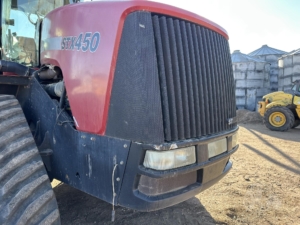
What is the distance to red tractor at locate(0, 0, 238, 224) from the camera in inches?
72.7

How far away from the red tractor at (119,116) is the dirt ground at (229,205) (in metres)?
0.94

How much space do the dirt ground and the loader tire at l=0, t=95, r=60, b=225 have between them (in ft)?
3.84

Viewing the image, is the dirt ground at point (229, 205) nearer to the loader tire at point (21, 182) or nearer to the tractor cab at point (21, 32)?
the loader tire at point (21, 182)

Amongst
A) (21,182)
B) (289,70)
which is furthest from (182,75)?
(289,70)

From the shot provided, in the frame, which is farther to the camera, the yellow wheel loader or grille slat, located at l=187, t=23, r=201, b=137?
the yellow wheel loader

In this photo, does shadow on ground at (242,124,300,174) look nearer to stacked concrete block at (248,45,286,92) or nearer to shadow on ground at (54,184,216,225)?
shadow on ground at (54,184,216,225)

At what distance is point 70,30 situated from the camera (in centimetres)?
216

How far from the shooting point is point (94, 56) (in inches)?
76.7

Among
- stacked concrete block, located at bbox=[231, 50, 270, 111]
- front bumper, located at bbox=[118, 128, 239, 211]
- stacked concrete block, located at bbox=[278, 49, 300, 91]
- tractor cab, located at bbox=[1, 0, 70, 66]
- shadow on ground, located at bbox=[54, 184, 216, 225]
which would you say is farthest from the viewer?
stacked concrete block, located at bbox=[231, 50, 270, 111]

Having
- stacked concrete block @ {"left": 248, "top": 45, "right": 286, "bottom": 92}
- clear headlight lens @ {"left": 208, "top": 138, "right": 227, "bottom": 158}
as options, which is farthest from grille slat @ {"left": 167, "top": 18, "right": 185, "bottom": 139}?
stacked concrete block @ {"left": 248, "top": 45, "right": 286, "bottom": 92}

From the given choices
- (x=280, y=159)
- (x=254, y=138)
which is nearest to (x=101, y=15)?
(x=280, y=159)

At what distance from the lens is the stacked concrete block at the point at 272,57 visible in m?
17.4

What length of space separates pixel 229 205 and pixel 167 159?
2.04 m

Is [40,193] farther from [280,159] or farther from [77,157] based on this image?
[280,159]
